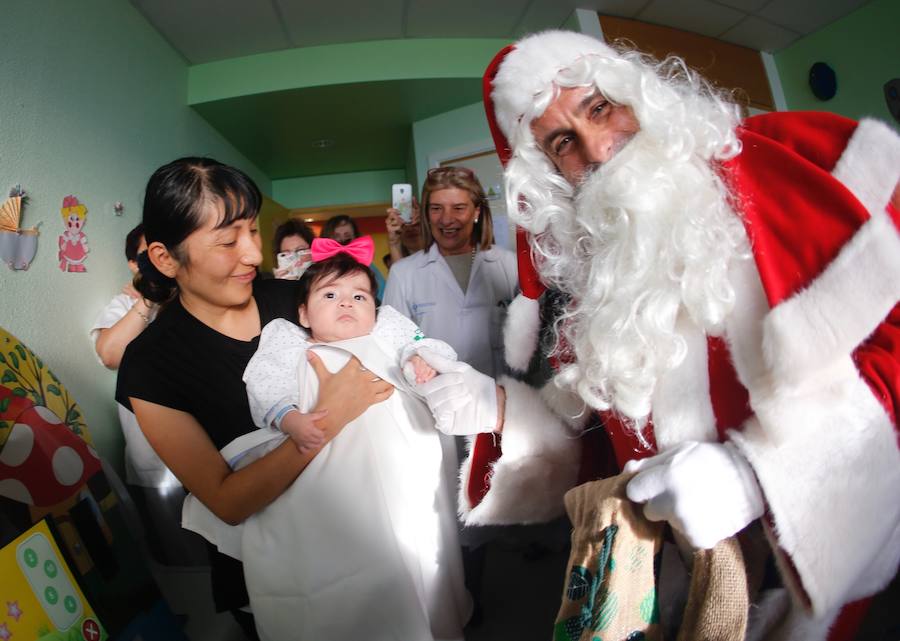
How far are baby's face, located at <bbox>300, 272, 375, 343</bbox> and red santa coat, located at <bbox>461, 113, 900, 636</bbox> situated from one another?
2.48 ft

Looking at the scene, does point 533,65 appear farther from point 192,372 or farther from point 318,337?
point 192,372

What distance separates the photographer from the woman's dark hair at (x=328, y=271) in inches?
46.6

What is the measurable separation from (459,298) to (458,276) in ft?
0.46

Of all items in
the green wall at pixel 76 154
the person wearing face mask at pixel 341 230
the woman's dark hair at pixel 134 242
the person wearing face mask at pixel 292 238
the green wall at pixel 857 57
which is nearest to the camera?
the green wall at pixel 76 154

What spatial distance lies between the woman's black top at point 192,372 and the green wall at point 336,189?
5002 millimetres

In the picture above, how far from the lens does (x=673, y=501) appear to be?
2.05ft

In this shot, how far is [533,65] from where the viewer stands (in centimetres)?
96

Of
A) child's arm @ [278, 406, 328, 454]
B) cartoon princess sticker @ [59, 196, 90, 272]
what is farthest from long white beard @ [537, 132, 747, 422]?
cartoon princess sticker @ [59, 196, 90, 272]

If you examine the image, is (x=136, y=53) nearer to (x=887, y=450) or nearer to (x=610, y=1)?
(x=610, y=1)

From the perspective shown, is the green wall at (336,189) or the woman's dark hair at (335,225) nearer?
the woman's dark hair at (335,225)

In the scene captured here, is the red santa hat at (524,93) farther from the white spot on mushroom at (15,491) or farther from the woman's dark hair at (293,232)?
the woman's dark hair at (293,232)

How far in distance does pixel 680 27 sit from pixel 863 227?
12.5 feet

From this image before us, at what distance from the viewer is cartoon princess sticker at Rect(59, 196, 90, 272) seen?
6.45 ft

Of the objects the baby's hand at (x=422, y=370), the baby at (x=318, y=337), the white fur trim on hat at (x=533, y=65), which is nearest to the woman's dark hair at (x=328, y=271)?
the baby at (x=318, y=337)
